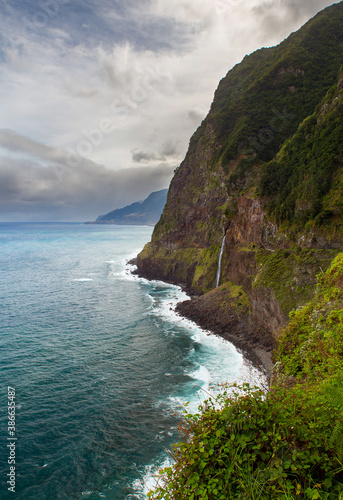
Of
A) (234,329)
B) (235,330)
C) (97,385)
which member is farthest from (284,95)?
(97,385)

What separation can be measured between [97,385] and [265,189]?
3657 centimetres

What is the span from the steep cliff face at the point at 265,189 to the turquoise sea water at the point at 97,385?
1166 cm

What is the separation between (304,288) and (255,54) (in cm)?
10027

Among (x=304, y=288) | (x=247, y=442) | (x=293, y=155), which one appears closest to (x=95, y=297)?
(x=304, y=288)

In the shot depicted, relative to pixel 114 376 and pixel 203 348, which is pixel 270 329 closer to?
pixel 203 348

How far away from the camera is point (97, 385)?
28.1m

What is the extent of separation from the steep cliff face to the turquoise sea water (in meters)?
11.7

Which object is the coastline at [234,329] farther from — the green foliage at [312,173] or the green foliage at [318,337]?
the green foliage at [312,173]

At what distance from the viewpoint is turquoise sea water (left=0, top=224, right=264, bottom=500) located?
1855 centimetres

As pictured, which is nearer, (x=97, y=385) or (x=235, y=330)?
(x=97, y=385)

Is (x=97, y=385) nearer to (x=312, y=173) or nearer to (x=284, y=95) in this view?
(x=312, y=173)

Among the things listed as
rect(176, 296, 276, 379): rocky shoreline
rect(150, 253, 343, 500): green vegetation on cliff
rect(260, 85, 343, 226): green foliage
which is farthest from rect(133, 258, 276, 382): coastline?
rect(150, 253, 343, 500): green vegetation on cliff

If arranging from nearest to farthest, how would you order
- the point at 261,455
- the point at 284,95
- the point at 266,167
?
the point at 261,455 < the point at 266,167 < the point at 284,95

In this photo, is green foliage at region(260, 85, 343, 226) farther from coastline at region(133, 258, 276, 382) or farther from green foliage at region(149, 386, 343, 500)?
green foliage at region(149, 386, 343, 500)
